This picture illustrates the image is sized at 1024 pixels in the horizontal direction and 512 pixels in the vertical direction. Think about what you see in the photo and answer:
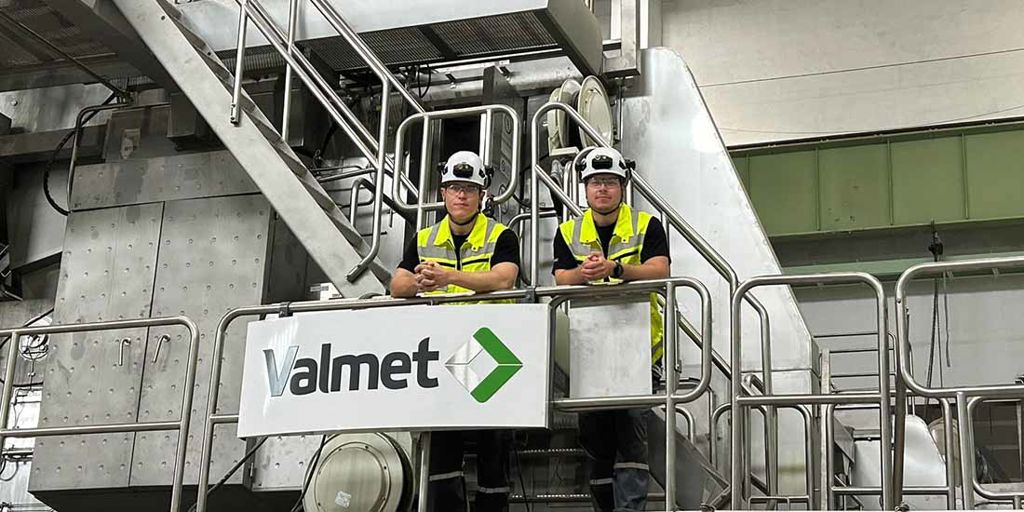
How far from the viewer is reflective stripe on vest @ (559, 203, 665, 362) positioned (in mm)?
6297

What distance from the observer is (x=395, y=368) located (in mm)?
6082

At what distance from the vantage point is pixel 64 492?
9.17m

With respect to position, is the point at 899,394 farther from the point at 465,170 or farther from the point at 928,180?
the point at 928,180

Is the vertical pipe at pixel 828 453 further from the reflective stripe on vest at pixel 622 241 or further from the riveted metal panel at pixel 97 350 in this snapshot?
the riveted metal panel at pixel 97 350

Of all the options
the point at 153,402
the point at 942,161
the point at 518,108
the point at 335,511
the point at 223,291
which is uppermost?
the point at 942,161

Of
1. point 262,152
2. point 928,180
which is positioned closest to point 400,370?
point 262,152

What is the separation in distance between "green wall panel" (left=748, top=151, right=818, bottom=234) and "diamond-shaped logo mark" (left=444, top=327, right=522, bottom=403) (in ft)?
29.1

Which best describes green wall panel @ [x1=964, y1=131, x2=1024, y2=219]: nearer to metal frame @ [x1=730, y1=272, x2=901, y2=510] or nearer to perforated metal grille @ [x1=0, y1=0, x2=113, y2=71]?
metal frame @ [x1=730, y1=272, x2=901, y2=510]

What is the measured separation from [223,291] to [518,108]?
8.62 ft

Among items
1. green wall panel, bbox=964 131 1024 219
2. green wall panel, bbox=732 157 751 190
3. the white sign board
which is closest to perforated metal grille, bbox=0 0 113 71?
the white sign board

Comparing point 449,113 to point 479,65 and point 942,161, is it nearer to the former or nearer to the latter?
point 479,65

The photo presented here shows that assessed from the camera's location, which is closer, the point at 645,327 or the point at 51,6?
the point at 645,327

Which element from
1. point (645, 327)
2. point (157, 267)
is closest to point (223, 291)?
point (157, 267)

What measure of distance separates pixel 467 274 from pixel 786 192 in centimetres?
871
